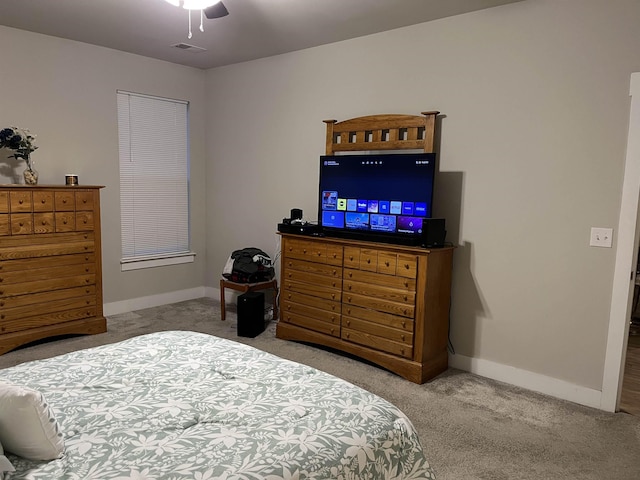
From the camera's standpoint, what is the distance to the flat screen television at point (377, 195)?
11.9 ft

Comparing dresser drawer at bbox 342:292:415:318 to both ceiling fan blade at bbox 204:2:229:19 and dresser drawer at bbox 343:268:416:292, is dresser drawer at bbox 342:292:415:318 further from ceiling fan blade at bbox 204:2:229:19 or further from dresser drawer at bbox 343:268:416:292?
ceiling fan blade at bbox 204:2:229:19

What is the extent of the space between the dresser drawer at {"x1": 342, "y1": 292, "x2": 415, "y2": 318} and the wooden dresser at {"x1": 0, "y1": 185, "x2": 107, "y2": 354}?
2306mm

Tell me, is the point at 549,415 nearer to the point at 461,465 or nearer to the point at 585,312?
the point at 585,312

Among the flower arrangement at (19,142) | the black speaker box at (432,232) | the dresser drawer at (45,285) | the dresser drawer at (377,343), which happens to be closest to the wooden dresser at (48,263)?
the dresser drawer at (45,285)

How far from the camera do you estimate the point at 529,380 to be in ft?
11.3

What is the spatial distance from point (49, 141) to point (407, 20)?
3345 millimetres

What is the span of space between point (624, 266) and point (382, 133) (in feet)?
6.52

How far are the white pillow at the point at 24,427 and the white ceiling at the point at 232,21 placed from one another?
290 cm

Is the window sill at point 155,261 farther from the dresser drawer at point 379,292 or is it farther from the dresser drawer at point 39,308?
the dresser drawer at point 379,292

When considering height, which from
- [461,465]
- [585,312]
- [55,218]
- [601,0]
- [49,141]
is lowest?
[461,465]

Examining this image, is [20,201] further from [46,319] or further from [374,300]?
[374,300]

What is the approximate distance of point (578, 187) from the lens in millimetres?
3168

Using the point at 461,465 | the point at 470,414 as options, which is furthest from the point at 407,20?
the point at 461,465

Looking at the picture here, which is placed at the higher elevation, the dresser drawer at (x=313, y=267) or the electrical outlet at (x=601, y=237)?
the electrical outlet at (x=601, y=237)
